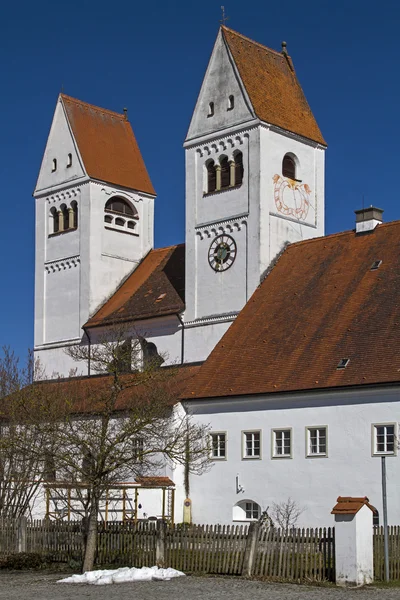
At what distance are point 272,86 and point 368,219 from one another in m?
9.02

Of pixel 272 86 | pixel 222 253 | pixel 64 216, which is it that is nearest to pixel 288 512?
pixel 222 253

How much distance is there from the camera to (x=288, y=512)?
38031 mm

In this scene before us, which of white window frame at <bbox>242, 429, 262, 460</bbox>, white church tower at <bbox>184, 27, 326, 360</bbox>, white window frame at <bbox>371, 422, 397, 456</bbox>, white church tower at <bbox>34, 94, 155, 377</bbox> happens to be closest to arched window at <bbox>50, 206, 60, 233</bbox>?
white church tower at <bbox>34, 94, 155, 377</bbox>

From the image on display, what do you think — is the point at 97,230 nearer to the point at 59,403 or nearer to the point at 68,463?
the point at 59,403

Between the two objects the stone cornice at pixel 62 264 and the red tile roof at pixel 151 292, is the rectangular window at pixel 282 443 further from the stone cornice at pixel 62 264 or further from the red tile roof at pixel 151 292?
the stone cornice at pixel 62 264

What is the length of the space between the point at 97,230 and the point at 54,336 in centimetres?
589

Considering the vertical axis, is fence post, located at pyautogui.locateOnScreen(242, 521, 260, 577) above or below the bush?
above

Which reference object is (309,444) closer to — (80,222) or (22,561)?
(22,561)

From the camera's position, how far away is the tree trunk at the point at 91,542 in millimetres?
30156

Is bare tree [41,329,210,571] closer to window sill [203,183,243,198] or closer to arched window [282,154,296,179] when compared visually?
window sill [203,183,243,198]

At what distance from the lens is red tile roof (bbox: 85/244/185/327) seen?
5053 cm

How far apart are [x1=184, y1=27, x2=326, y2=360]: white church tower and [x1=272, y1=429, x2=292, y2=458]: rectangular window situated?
8299 mm

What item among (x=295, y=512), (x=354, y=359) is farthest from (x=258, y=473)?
(x=354, y=359)

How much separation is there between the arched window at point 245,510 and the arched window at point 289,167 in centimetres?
1582
